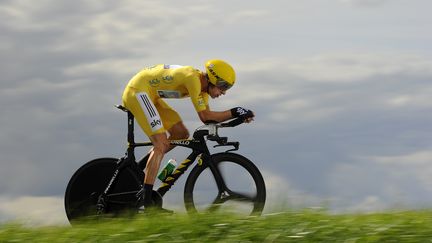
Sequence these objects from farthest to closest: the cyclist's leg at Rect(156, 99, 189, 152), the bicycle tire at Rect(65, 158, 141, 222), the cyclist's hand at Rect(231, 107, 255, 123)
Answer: the bicycle tire at Rect(65, 158, 141, 222)
the cyclist's leg at Rect(156, 99, 189, 152)
the cyclist's hand at Rect(231, 107, 255, 123)

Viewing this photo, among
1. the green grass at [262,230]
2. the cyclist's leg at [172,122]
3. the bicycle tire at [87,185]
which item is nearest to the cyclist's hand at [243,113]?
the cyclist's leg at [172,122]

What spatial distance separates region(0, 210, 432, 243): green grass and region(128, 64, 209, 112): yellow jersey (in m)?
2.95

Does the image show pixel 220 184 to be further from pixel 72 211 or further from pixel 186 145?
pixel 72 211

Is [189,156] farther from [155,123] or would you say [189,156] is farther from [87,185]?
[87,185]

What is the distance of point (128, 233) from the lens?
8422 mm

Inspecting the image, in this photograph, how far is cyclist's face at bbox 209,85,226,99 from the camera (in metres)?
11.9

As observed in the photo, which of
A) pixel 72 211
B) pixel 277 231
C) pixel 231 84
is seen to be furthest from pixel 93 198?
pixel 277 231

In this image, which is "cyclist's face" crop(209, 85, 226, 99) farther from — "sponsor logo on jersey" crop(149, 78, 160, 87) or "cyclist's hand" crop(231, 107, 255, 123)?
"sponsor logo on jersey" crop(149, 78, 160, 87)

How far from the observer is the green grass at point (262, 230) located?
787cm

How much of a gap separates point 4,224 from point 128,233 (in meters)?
2.30

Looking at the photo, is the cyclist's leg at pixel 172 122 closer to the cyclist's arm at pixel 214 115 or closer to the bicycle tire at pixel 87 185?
the cyclist's arm at pixel 214 115

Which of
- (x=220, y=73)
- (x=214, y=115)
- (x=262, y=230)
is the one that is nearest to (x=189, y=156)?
(x=214, y=115)

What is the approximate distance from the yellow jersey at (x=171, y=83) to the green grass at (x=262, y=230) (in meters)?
2.95

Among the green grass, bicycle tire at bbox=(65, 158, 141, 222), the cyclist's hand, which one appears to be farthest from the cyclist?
the green grass
